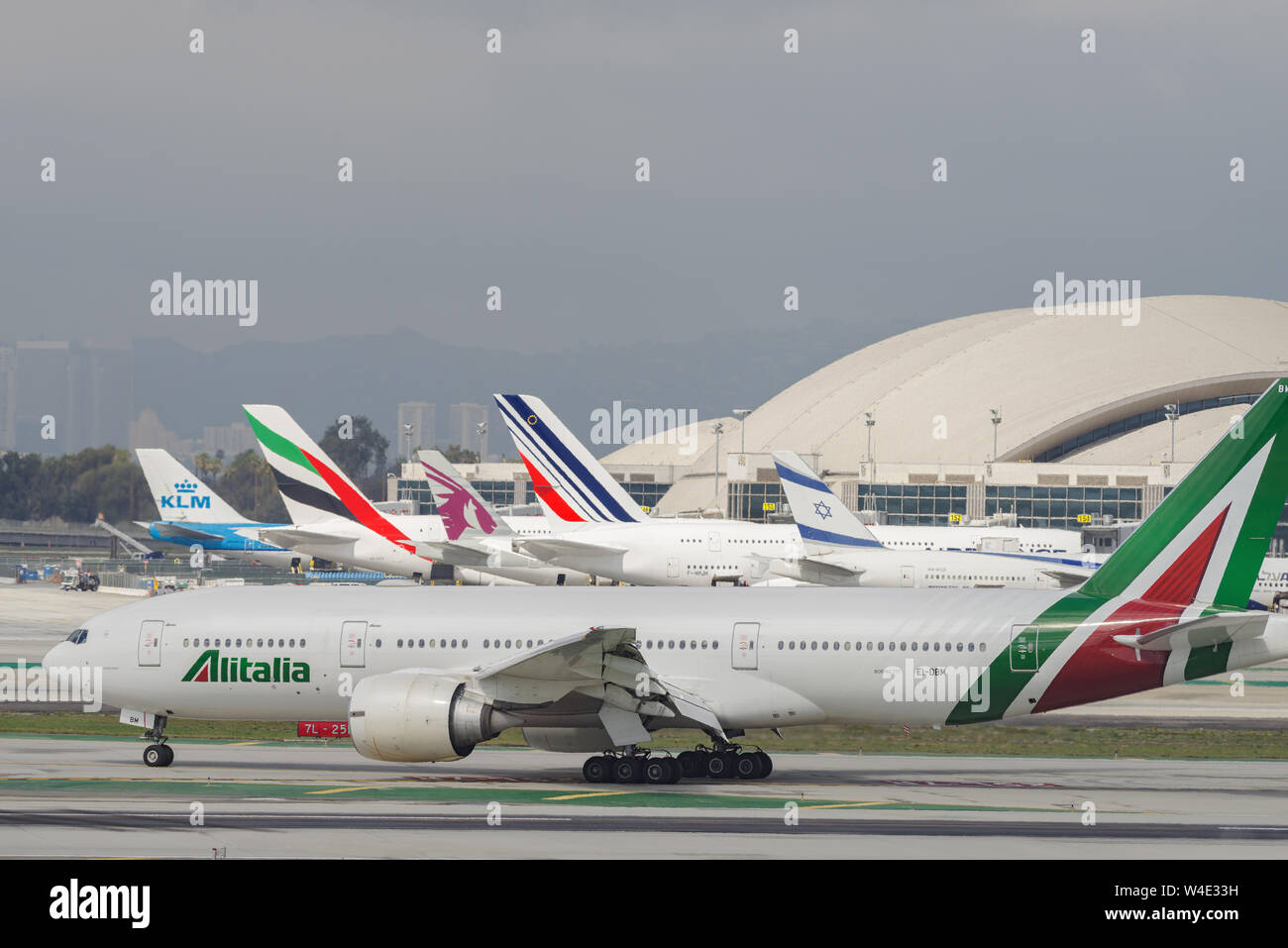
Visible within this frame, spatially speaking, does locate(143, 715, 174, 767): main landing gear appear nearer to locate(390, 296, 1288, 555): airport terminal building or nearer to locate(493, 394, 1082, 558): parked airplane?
locate(493, 394, 1082, 558): parked airplane

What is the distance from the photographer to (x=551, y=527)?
76562mm

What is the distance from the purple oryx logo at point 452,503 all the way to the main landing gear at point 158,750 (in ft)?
135

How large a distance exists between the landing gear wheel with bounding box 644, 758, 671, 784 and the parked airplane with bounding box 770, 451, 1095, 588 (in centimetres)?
3672

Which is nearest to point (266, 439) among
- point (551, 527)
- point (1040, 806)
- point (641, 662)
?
point (551, 527)

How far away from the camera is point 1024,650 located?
1114 inches

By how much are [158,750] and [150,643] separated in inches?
83.9

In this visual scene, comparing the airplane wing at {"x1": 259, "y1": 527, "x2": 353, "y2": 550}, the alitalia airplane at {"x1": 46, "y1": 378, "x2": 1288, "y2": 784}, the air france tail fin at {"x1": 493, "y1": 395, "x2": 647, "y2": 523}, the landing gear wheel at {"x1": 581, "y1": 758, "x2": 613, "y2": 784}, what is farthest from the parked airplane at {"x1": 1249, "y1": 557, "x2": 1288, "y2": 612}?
the landing gear wheel at {"x1": 581, "y1": 758, "x2": 613, "y2": 784}

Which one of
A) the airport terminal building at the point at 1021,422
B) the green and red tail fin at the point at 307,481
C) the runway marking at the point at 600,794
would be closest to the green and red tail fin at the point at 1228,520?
the runway marking at the point at 600,794

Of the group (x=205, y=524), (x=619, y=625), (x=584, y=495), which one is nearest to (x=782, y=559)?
(x=584, y=495)

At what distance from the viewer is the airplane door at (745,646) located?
2880 centimetres

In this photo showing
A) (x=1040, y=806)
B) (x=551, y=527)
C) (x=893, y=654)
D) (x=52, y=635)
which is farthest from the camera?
(x=551, y=527)
